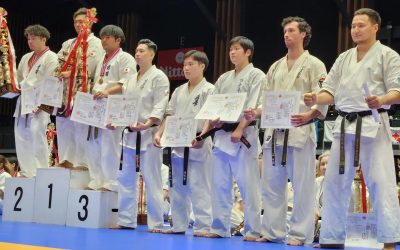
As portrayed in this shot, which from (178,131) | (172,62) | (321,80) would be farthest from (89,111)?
(172,62)

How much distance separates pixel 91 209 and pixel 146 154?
36.2 inches

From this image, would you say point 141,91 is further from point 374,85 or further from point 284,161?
point 374,85

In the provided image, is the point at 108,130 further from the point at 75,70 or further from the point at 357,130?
the point at 357,130

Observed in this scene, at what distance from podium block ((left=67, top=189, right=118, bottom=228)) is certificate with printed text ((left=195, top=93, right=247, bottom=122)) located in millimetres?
1749

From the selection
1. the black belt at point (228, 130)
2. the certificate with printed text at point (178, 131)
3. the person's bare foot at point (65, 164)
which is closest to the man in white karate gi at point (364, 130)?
the black belt at point (228, 130)

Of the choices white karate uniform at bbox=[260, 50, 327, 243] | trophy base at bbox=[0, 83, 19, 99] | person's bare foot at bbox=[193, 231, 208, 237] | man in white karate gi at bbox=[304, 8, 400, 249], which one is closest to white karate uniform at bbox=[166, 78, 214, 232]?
person's bare foot at bbox=[193, 231, 208, 237]

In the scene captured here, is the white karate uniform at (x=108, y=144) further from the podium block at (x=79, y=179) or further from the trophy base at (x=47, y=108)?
the trophy base at (x=47, y=108)

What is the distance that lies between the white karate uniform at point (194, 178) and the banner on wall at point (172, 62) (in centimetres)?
1047


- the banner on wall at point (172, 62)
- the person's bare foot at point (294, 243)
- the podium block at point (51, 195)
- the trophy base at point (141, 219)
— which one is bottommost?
the trophy base at point (141, 219)

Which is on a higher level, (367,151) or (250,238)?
(367,151)

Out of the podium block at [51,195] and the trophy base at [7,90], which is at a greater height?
the trophy base at [7,90]

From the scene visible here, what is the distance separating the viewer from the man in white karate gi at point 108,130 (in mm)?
6969

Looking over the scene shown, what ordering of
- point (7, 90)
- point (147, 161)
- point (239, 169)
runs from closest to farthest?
point (239, 169)
point (147, 161)
point (7, 90)

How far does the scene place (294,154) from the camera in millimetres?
5484
